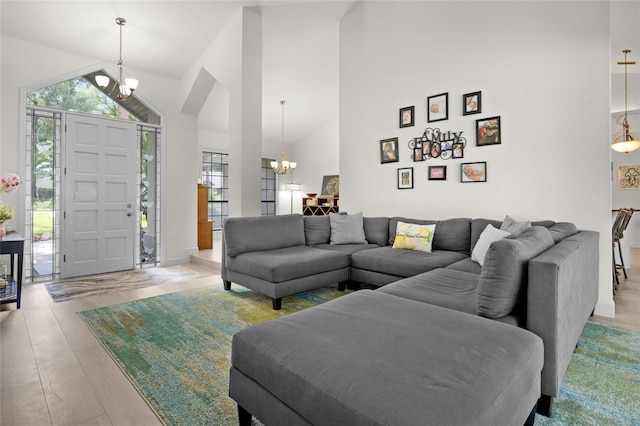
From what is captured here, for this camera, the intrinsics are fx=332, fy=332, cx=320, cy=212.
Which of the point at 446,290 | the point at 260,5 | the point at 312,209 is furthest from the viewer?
the point at 312,209

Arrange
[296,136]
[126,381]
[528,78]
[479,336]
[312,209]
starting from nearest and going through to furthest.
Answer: [479,336] < [126,381] < [528,78] < [312,209] < [296,136]

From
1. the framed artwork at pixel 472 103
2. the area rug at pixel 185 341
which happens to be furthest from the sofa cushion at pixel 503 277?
the framed artwork at pixel 472 103

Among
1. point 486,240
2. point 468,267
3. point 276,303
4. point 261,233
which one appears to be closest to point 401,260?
point 468,267

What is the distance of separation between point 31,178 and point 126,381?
3.74 metres

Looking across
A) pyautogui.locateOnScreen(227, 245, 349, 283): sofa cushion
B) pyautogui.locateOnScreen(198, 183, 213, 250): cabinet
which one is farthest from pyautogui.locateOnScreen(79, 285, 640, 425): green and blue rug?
pyautogui.locateOnScreen(198, 183, 213, 250): cabinet

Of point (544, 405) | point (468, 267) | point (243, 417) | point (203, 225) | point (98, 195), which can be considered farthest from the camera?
point (203, 225)

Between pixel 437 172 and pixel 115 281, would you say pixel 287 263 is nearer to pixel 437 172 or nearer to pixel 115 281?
pixel 437 172

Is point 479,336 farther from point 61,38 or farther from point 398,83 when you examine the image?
point 61,38

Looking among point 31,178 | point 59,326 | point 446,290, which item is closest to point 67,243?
point 31,178

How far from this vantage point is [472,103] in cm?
370

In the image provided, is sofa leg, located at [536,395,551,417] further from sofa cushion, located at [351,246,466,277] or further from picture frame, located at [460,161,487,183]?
picture frame, located at [460,161,487,183]

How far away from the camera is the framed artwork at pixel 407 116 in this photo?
4199 millimetres

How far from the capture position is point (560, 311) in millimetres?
1593

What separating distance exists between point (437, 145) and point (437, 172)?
32 cm
